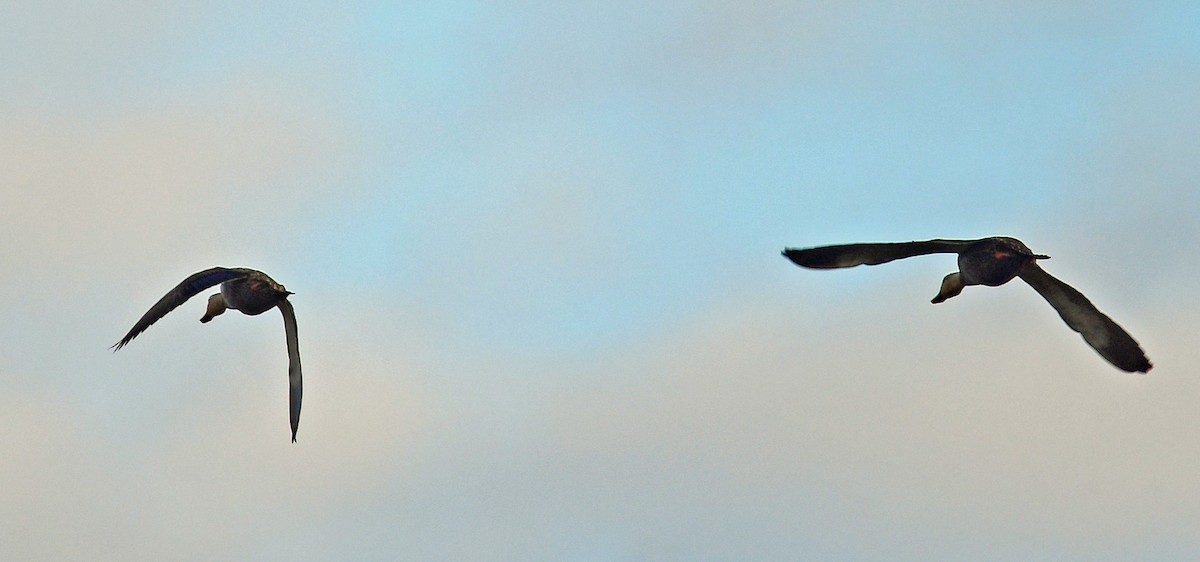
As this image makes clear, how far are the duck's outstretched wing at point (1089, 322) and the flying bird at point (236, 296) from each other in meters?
18.0

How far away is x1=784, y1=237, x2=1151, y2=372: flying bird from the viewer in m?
32.2

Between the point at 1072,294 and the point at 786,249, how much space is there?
6433 mm

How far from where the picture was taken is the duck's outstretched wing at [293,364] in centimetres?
4231

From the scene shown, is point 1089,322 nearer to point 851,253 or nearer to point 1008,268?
point 1008,268

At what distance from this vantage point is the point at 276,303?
41.1 metres

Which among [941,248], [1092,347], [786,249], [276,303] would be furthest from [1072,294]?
[276,303]

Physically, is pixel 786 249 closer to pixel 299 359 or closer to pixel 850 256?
pixel 850 256

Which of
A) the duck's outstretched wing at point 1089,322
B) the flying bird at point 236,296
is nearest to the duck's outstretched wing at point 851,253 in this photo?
the duck's outstretched wing at point 1089,322

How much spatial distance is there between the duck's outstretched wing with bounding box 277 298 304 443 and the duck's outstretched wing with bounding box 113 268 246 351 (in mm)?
2387

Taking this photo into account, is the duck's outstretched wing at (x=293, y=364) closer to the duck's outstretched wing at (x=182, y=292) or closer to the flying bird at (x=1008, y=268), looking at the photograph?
the duck's outstretched wing at (x=182, y=292)

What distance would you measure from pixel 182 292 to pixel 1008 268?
19386 mm

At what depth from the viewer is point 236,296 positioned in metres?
40.9

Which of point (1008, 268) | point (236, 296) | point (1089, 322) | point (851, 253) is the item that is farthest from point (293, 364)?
point (1089, 322)

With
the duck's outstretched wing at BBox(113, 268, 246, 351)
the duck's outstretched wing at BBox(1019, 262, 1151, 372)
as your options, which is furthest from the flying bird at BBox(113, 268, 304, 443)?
the duck's outstretched wing at BBox(1019, 262, 1151, 372)
